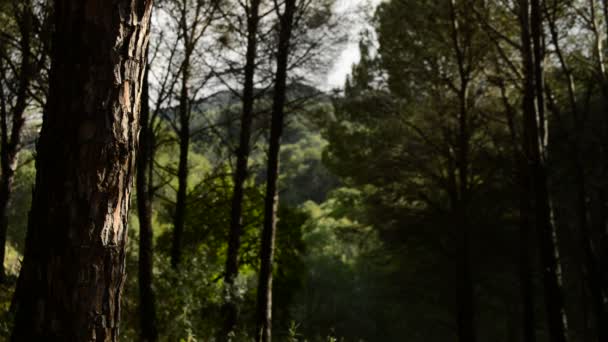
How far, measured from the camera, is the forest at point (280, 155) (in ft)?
8.25

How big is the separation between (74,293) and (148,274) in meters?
5.10

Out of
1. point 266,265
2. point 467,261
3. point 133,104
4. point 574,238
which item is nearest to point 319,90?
point 266,265

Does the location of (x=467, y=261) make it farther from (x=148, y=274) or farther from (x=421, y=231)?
(x=148, y=274)

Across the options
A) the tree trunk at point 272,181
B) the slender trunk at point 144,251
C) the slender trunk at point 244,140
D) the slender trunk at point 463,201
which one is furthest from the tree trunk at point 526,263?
the slender trunk at point 144,251

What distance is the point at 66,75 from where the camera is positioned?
8.31ft

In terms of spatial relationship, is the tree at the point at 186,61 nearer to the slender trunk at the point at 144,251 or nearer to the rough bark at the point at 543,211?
the slender trunk at the point at 144,251

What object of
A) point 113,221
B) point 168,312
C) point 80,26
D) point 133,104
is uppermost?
point 80,26

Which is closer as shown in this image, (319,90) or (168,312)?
(168,312)

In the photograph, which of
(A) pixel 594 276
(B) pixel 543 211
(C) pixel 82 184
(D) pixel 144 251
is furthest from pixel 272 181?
(A) pixel 594 276

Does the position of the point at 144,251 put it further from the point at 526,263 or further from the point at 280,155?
the point at 526,263

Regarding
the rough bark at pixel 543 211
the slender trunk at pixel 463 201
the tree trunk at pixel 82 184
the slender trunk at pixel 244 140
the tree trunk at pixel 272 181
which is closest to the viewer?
the tree trunk at pixel 82 184

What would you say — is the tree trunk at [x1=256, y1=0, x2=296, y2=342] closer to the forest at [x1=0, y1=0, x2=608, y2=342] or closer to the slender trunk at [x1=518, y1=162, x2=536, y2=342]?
the forest at [x1=0, y1=0, x2=608, y2=342]

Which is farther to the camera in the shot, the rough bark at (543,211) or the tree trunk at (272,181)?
the tree trunk at (272,181)

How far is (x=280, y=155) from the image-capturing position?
1634cm
